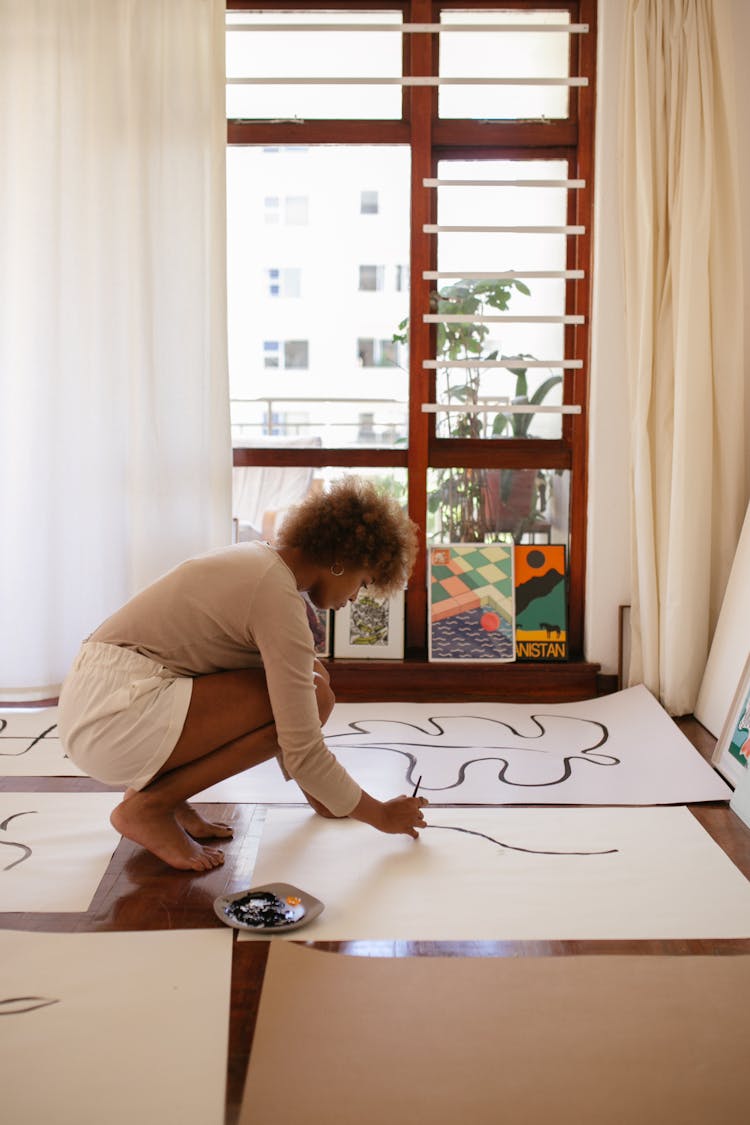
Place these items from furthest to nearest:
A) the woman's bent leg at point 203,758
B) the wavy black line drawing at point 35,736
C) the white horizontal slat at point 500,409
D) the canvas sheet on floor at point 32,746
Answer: the white horizontal slat at point 500,409 → the wavy black line drawing at point 35,736 → the canvas sheet on floor at point 32,746 → the woman's bent leg at point 203,758

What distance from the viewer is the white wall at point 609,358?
3498mm

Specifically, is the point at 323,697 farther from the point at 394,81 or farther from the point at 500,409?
the point at 394,81

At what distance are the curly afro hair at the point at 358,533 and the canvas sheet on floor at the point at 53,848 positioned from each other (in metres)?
0.82

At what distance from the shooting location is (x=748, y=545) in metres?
3.23

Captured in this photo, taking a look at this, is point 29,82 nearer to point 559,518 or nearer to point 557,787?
point 559,518

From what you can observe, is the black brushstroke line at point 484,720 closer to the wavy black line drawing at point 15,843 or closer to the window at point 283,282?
the wavy black line drawing at point 15,843

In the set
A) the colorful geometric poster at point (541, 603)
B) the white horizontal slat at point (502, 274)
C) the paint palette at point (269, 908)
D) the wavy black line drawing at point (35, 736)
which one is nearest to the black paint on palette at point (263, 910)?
the paint palette at point (269, 908)

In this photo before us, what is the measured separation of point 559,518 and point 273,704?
2.14 metres

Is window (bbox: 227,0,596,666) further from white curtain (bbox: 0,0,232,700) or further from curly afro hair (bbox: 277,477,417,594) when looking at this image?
curly afro hair (bbox: 277,477,417,594)

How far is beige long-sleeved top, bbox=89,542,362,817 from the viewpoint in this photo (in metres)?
1.98

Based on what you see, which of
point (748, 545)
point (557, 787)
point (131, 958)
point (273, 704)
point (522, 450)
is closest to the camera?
point (131, 958)

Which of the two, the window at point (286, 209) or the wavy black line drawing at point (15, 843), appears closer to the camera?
the wavy black line drawing at point (15, 843)

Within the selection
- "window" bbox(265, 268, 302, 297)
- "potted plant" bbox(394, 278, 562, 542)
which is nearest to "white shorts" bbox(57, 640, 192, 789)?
"potted plant" bbox(394, 278, 562, 542)

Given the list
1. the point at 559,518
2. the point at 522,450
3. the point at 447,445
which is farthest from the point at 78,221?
the point at 559,518
